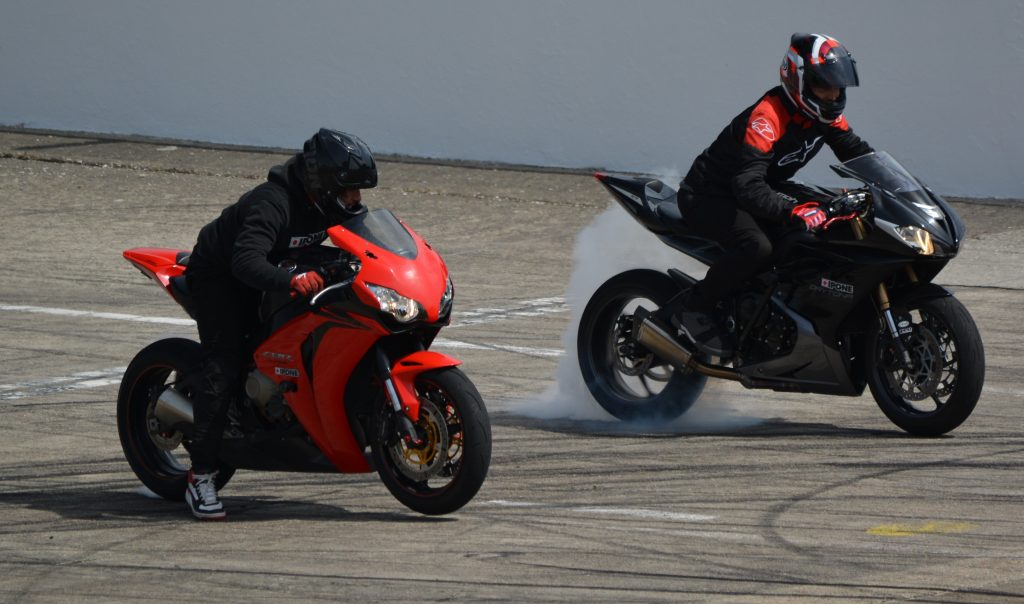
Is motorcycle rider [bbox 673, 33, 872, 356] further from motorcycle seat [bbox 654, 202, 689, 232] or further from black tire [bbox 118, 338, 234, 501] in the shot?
black tire [bbox 118, 338, 234, 501]

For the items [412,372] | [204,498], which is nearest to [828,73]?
[412,372]

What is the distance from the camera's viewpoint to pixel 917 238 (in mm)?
8117

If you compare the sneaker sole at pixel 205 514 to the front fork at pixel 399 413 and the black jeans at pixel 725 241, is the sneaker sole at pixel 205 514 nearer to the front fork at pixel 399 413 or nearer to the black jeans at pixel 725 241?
the front fork at pixel 399 413

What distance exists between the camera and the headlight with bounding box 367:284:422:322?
6.45 meters

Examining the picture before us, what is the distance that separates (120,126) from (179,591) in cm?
1747

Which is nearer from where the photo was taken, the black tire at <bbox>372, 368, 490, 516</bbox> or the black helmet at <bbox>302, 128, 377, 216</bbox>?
the black tire at <bbox>372, 368, 490, 516</bbox>

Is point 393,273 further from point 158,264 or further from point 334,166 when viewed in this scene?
point 158,264

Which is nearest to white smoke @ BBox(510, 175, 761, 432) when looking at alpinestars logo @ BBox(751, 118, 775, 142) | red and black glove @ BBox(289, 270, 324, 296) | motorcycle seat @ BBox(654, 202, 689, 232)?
motorcycle seat @ BBox(654, 202, 689, 232)

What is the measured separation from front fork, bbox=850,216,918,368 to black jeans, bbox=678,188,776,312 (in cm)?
45

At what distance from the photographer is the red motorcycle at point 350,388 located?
654 centimetres

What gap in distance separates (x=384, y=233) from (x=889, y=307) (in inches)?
110

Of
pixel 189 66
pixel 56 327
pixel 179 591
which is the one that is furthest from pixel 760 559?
pixel 189 66

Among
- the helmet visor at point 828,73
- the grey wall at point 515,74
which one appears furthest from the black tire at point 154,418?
the grey wall at point 515,74

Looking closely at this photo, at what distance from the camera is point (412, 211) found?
17.9 meters
